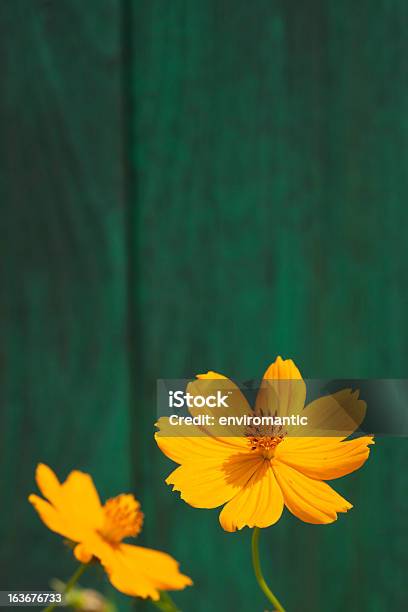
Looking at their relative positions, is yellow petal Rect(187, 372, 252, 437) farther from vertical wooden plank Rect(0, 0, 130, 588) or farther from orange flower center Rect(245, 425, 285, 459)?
vertical wooden plank Rect(0, 0, 130, 588)

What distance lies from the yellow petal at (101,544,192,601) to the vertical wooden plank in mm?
559

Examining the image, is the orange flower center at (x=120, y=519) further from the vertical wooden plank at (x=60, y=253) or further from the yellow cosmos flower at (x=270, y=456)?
the vertical wooden plank at (x=60, y=253)

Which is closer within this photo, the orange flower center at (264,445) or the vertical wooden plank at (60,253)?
the orange flower center at (264,445)

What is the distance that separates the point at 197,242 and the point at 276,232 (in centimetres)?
8

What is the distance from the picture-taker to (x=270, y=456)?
6.7 inches

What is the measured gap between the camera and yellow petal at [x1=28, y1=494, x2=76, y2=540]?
14cm

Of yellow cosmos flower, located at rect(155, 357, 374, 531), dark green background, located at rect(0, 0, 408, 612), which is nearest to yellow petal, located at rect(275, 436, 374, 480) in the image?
yellow cosmos flower, located at rect(155, 357, 374, 531)

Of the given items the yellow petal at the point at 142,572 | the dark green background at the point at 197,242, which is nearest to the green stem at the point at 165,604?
the yellow petal at the point at 142,572

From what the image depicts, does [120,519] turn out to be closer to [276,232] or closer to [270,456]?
[270,456]

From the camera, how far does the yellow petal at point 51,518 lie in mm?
141

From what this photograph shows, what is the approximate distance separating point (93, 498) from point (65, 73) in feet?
2.05

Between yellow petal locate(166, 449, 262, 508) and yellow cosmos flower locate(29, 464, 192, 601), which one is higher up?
yellow petal locate(166, 449, 262, 508)

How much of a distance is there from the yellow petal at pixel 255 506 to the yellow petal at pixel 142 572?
1cm

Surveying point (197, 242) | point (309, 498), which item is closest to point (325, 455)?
point (309, 498)
